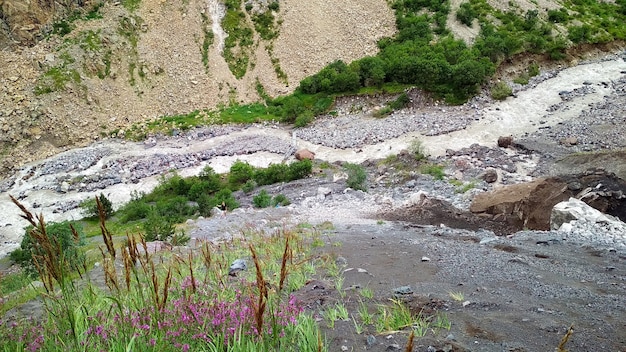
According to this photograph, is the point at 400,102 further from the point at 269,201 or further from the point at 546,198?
the point at 546,198

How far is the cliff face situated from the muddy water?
366 centimetres

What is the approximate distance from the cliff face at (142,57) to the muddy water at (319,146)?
366cm

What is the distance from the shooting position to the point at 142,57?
37.9 m

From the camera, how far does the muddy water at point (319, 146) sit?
24.8 metres

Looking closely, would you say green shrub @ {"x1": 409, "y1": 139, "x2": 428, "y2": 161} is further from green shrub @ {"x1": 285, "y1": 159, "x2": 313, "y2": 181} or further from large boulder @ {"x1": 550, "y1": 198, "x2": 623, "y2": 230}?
large boulder @ {"x1": 550, "y1": 198, "x2": 623, "y2": 230}

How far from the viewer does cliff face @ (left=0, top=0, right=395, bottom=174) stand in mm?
32281

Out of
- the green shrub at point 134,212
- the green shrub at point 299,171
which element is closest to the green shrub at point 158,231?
the green shrub at point 134,212

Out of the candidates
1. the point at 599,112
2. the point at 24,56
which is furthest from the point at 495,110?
the point at 24,56

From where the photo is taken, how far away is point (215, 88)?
124ft

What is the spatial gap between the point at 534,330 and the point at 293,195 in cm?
1570

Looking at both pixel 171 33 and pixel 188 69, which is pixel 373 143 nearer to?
pixel 188 69

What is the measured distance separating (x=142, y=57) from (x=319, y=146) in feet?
63.0

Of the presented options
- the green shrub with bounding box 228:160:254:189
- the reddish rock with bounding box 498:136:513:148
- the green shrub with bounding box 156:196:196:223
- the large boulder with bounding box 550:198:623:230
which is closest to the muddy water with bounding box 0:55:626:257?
A: the reddish rock with bounding box 498:136:513:148

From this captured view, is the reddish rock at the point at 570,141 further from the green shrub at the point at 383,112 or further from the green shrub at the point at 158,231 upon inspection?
the green shrub at the point at 158,231
